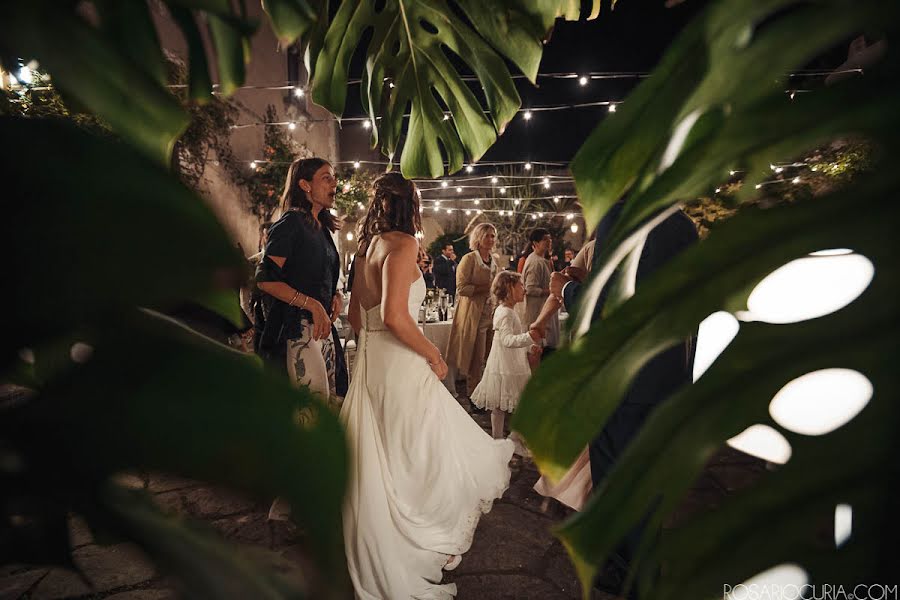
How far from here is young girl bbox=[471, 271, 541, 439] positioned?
3.30m

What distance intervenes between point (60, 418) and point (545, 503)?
2651mm

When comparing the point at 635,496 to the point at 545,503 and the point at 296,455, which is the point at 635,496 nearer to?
the point at 296,455

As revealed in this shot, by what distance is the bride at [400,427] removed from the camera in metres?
1.91

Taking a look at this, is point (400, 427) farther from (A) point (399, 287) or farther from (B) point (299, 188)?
(B) point (299, 188)

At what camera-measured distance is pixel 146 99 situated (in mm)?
256

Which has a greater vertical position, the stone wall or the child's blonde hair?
the stone wall

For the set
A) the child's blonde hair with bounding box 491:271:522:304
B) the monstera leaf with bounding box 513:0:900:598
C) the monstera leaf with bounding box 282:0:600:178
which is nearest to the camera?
the monstera leaf with bounding box 513:0:900:598

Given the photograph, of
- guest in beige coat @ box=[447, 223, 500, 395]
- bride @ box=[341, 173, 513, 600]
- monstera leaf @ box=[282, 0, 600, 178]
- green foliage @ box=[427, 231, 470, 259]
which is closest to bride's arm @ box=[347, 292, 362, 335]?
bride @ box=[341, 173, 513, 600]

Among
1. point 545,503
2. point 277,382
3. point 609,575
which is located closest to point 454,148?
point 277,382

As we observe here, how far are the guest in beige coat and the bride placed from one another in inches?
76.3

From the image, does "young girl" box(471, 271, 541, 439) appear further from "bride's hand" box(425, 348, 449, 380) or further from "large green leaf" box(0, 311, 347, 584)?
"large green leaf" box(0, 311, 347, 584)

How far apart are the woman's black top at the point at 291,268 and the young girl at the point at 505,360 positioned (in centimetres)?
153

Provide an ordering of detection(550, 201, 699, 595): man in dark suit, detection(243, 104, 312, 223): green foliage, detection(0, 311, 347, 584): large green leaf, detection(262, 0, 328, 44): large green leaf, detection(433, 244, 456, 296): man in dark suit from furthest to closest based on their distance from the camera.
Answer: detection(433, 244, 456, 296): man in dark suit, detection(243, 104, 312, 223): green foliage, detection(550, 201, 699, 595): man in dark suit, detection(262, 0, 328, 44): large green leaf, detection(0, 311, 347, 584): large green leaf

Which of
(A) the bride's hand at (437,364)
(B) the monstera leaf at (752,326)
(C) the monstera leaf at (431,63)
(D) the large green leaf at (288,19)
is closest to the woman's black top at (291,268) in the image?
(A) the bride's hand at (437,364)
